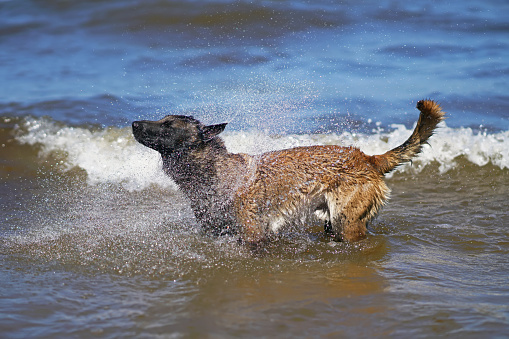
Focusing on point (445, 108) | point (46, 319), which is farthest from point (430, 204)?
point (46, 319)

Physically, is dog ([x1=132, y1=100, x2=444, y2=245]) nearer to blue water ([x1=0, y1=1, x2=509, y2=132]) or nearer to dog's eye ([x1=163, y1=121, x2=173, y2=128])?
dog's eye ([x1=163, y1=121, x2=173, y2=128])

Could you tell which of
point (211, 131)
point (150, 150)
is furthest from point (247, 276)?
point (150, 150)

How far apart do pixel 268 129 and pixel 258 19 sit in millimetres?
7626

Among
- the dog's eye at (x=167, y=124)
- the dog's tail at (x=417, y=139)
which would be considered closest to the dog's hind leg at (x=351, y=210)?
the dog's tail at (x=417, y=139)

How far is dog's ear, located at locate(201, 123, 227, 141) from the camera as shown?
18.0 feet

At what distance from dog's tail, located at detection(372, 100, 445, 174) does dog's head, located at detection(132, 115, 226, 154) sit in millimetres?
1850

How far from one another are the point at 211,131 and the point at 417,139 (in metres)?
2.29

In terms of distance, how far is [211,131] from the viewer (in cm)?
553

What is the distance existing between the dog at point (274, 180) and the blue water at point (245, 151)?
0.30m

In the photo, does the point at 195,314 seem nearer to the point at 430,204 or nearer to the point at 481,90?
the point at 430,204

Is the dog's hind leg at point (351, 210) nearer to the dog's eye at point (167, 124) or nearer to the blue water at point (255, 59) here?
the dog's eye at point (167, 124)

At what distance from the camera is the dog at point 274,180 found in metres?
5.36

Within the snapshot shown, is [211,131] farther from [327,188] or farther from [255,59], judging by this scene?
[255,59]

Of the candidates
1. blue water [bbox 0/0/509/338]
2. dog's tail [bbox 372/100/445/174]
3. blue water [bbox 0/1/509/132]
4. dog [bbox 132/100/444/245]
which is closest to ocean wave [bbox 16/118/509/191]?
blue water [bbox 0/0/509/338]
